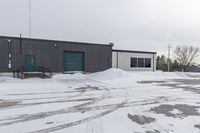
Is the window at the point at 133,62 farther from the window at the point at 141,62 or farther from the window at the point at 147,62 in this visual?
the window at the point at 147,62

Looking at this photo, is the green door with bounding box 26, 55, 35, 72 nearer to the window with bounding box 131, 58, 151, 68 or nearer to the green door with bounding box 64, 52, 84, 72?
the green door with bounding box 64, 52, 84, 72

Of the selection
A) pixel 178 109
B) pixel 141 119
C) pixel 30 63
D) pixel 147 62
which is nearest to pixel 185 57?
pixel 147 62

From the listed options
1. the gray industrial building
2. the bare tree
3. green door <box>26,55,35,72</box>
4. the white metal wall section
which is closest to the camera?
the gray industrial building

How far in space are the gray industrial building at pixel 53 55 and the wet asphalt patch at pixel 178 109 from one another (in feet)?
49.3

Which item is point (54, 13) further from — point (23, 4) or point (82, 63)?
point (82, 63)

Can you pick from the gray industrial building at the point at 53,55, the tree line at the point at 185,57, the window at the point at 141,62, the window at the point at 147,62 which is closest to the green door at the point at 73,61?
the gray industrial building at the point at 53,55

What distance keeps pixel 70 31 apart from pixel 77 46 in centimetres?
619

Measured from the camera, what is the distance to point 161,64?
60250mm

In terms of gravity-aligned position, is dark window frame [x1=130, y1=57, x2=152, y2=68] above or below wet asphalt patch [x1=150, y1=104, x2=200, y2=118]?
above

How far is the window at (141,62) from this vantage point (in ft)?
96.6

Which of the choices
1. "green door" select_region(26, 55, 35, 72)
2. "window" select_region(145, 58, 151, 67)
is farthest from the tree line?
"green door" select_region(26, 55, 35, 72)

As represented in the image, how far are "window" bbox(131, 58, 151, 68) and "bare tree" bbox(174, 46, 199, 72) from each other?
119ft

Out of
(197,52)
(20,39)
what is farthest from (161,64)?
(20,39)

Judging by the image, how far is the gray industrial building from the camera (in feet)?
64.2
